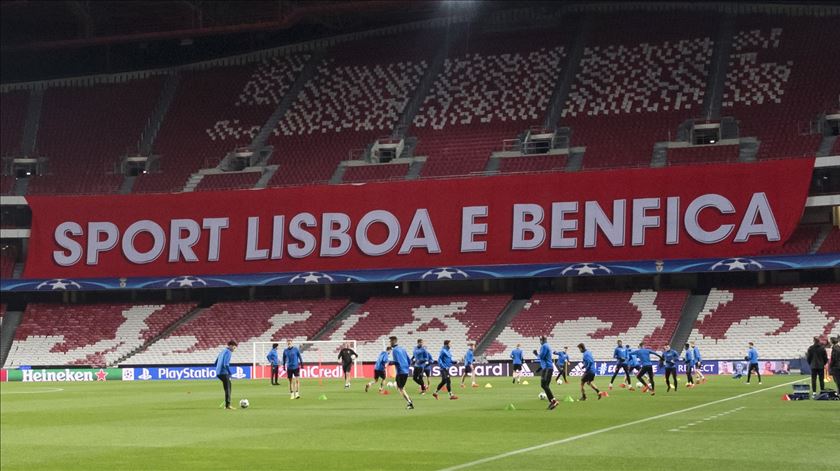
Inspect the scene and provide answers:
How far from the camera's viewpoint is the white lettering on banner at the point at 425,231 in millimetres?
68625

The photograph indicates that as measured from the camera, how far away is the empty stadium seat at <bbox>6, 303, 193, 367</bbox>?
2975 inches

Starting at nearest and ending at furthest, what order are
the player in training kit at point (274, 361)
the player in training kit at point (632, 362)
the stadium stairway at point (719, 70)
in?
the player in training kit at point (632, 362)
the player in training kit at point (274, 361)
the stadium stairway at point (719, 70)

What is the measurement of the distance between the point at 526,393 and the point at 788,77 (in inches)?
1513

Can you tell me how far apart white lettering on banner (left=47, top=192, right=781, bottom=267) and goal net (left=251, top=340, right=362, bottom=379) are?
24.7ft

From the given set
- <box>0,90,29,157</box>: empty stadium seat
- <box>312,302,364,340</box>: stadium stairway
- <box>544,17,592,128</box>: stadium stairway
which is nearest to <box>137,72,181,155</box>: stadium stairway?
<box>0,90,29,157</box>: empty stadium seat

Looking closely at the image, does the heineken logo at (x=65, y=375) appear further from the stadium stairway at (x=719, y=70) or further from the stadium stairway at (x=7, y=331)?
the stadium stairway at (x=719, y=70)

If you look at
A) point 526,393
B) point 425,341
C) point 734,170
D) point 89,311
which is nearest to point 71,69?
point 89,311

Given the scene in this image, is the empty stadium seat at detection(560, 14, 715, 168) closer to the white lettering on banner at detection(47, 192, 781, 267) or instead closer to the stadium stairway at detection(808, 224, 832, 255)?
the white lettering on banner at detection(47, 192, 781, 267)

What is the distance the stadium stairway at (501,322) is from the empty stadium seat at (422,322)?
27 centimetres

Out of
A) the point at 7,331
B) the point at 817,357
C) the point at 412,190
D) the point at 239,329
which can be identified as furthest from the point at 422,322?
the point at 817,357

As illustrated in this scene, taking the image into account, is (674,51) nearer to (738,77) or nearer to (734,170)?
(738,77)

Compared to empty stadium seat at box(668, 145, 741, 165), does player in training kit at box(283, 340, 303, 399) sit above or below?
below

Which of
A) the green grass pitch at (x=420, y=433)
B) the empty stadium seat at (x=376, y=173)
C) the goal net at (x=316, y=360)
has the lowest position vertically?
the green grass pitch at (x=420, y=433)

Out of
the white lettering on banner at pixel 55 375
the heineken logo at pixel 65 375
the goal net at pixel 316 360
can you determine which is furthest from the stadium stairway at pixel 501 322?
the white lettering on banner at pixel 55 375
